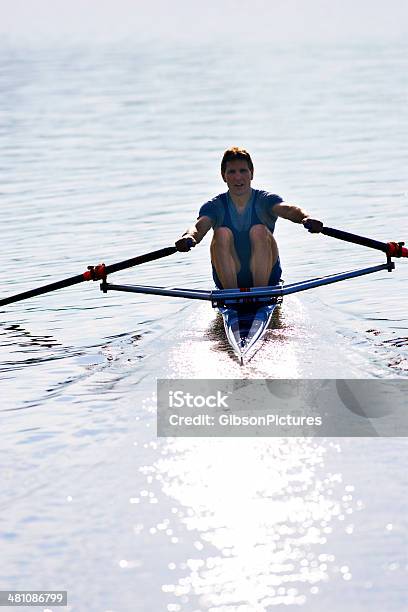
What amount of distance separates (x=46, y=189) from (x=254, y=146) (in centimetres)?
967

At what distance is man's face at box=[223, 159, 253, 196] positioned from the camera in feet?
46.5

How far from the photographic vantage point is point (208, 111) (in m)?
49.6

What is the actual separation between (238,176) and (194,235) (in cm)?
98

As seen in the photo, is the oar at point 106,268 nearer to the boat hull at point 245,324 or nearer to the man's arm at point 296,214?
the boat hull at point 245,324

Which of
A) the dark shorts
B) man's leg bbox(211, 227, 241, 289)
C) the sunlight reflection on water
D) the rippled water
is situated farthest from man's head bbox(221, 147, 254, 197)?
the sunlight reflection on water

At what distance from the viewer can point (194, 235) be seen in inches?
544

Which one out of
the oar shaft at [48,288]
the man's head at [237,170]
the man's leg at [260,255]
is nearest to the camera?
the man's leg at [260,255]

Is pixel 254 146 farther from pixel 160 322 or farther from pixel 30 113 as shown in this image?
pixel 160 322

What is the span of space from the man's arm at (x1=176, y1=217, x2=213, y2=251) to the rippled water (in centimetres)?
95

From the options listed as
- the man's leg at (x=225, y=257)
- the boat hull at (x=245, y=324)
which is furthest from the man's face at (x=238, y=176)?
the boat hull at (x=245, y=324)

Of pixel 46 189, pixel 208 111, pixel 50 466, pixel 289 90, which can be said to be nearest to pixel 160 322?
pixel 50 466

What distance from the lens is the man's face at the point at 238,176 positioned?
46.5 ft

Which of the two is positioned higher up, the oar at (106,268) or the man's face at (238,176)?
the man's face at (238,176)

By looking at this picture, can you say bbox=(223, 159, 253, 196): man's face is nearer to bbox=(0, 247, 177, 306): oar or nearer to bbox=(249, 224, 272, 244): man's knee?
bbox=(249, 224, 272, 244): man's knee
